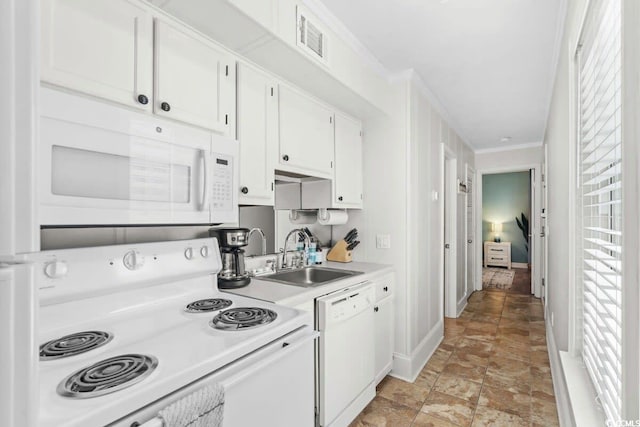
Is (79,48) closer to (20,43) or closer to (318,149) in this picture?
(20,43)

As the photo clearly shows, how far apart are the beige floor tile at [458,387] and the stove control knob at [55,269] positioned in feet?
7.90

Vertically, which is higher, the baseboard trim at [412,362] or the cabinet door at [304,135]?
the cabinet door at [304,135]

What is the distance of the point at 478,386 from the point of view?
2334 millimetres

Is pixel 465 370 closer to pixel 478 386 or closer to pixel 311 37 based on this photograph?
pixel 478 386

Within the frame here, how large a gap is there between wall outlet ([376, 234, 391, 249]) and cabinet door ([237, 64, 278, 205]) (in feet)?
3.90

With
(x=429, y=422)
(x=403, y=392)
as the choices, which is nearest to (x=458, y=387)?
(x=403, y=392)

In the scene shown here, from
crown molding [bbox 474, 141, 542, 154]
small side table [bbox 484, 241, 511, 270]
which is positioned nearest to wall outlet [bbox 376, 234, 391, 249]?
crown molding [bbox 474, 141, 542, 154]

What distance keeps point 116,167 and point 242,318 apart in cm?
72

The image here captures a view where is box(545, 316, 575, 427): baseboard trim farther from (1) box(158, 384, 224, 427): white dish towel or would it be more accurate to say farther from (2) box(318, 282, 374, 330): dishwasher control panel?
(1) box(158, 384, 224, 427): white dish towel

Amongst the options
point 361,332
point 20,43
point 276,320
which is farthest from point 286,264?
point 20,43

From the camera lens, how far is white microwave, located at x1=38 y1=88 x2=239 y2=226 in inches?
37.8

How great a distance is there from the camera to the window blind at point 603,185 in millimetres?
897

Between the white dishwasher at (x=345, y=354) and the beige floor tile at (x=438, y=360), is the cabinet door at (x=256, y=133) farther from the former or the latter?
the beige floor tile at (x=438, y=360)

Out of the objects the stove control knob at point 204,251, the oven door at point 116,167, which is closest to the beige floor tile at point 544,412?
the stove control knob at point 204,251
